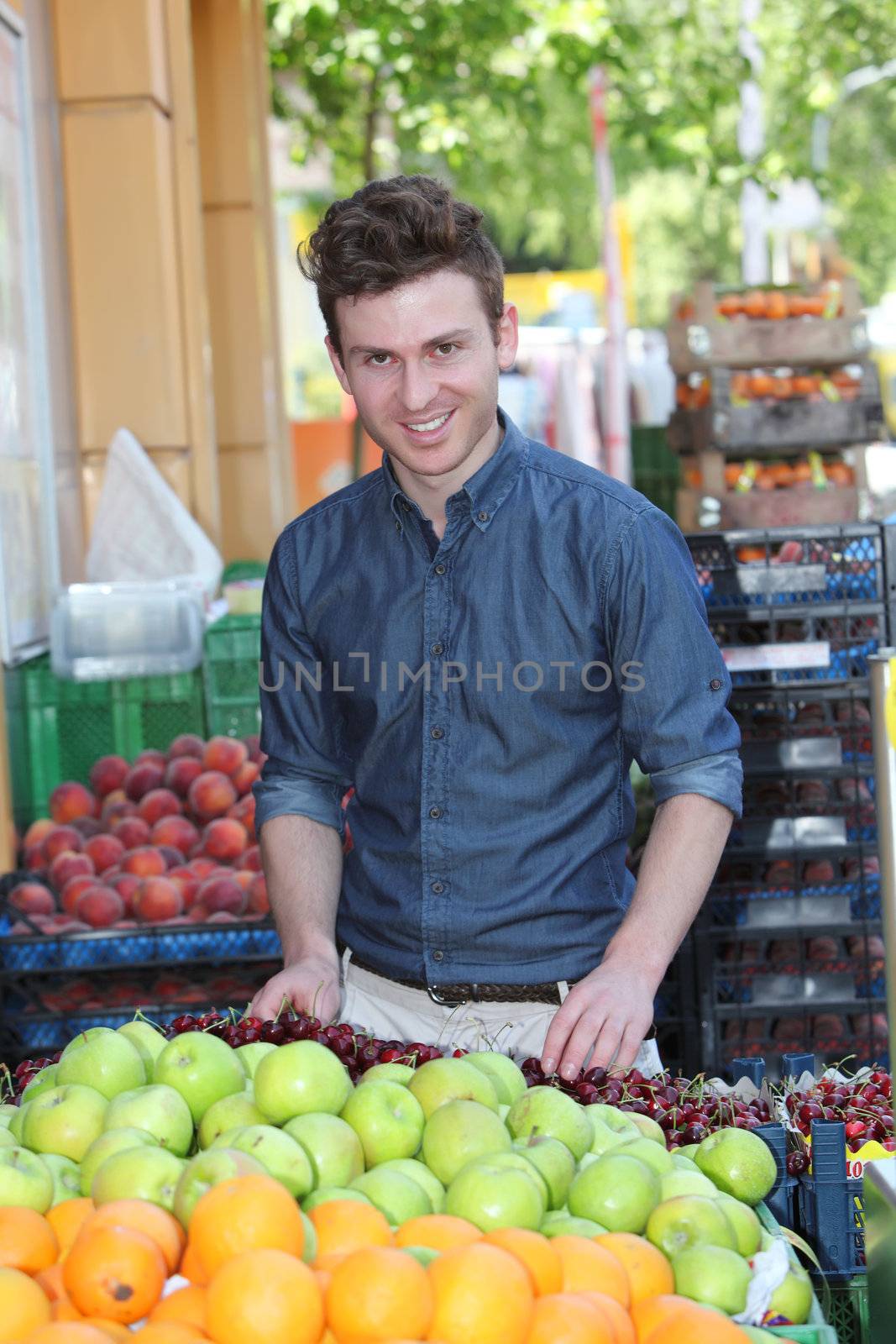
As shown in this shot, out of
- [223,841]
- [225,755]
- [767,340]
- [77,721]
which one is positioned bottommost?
[223,841]

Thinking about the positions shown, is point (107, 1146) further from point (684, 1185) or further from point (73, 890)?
point (73, 890)

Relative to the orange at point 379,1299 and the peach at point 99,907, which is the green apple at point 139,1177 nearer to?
the orange at point 379,1299

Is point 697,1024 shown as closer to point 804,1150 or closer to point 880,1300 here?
point 804,1150

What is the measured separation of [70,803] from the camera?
17.0 feet

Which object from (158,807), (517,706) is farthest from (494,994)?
(158,807)

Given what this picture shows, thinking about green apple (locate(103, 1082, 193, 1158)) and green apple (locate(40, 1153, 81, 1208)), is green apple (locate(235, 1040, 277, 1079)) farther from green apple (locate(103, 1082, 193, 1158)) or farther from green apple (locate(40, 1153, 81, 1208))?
green apple (locate(40, 1153, 81, 1208))

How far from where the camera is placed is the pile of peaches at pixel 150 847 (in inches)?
178

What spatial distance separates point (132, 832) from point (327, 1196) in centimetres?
330

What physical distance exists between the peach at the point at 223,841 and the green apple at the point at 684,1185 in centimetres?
319

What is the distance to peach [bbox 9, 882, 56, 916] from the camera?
4535 mm

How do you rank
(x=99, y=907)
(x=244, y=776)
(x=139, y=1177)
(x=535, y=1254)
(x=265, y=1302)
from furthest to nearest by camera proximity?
(x=244, y=776)
(x=99, y=907)
(x=139, y=1177)
(x=535, y=1254)
(x=265, y=1302)

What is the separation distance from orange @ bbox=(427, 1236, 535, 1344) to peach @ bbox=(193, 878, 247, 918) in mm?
3014

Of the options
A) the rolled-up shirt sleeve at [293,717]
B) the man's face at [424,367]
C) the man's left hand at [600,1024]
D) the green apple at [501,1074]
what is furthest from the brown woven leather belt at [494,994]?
the man's face at [424,367]

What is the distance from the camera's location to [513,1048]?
2.67m
